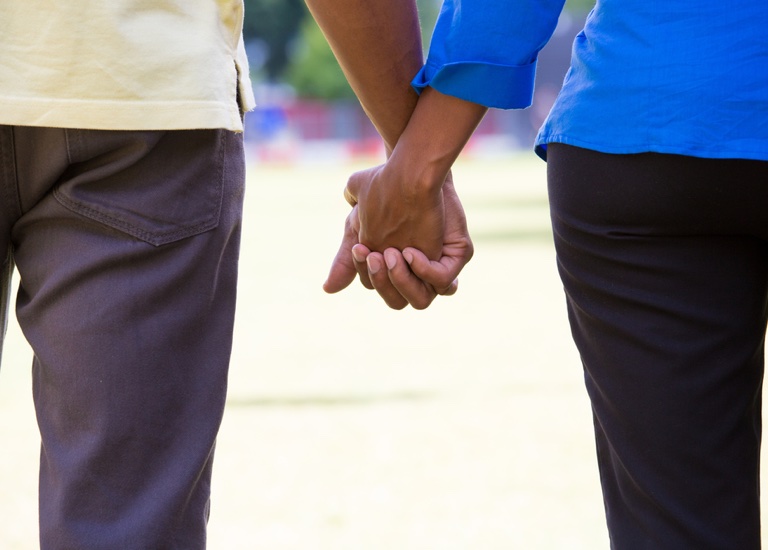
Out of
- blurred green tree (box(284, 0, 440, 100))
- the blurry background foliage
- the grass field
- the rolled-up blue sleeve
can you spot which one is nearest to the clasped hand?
the rolled-up blue sleeve

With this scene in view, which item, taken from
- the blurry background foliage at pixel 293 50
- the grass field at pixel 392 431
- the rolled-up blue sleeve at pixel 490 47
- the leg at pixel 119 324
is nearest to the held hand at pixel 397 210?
the rolled-up blue sleeve at pixel 490 47

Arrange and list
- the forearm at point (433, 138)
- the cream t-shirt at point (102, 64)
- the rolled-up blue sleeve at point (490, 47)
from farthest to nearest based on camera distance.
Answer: the forearm at point (433, 138) < the rolled-up blue sleeve at point (490, 47) < the cream t-shirt at point (102, 64)

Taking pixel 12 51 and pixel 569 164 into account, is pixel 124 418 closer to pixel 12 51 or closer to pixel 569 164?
pixel 12 51

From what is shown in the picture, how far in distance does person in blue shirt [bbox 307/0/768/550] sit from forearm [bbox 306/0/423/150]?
243 millimetres

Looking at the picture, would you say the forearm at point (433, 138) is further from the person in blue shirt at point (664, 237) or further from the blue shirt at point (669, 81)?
the blue shirt at point (669, 81)

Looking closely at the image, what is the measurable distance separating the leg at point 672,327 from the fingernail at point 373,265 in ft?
A: 1.82

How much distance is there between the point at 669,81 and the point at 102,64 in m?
0.69

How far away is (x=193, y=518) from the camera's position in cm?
153

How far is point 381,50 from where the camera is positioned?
186 cm

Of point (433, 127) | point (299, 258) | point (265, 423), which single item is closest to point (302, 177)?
point (299, 258)

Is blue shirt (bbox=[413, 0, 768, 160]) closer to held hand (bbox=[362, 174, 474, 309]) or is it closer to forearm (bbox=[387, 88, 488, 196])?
forearm (bbox=[387, 88, 488, 196])

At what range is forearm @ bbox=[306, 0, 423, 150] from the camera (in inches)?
71.9

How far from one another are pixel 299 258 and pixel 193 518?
9.28 metres

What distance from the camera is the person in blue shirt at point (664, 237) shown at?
1.27 meters
